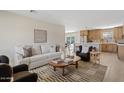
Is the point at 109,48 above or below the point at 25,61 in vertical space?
above

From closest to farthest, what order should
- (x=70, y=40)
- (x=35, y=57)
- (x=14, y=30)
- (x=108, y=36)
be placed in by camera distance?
(x=35, y=57) → (x=14, y=30) → (x=108, y=36) → (x=70, y=40)

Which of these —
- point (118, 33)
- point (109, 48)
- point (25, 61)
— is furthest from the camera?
point (109, 48)

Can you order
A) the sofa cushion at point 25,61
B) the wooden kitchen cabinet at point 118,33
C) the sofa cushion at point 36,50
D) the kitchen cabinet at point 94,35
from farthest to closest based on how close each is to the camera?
the kitchen cabinet at point 94,35
the wooden kitchen cabinet at point 118,33
the sofa cushion at point 36,50
the sofa cushion at point 25,61

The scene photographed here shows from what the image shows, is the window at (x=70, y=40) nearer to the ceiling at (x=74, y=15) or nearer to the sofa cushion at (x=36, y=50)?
the ceiling at (x=74, y=15)

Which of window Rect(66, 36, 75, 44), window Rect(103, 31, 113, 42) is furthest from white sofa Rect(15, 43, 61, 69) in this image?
window Rect(103, 31, 113, 42)

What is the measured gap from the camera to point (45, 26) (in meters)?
5.04

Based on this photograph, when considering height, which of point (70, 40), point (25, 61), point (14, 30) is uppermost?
point (14, 30)

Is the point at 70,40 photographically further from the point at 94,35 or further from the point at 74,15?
the point at 74,15

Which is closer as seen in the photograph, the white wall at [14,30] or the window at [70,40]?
the white wall at [14,30]

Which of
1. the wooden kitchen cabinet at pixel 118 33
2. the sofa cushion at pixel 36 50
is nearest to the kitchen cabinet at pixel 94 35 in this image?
the wooden kitchen cabinet at pixel 118 33

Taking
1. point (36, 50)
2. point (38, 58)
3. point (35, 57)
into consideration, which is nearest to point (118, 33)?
point (36, 50)
